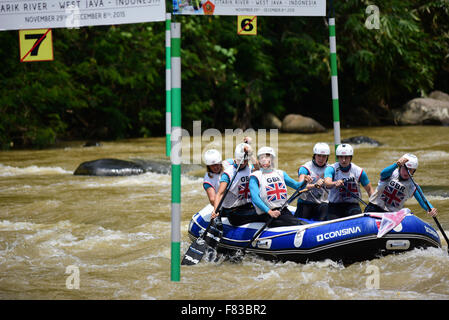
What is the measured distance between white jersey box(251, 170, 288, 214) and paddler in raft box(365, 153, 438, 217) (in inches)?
37.5

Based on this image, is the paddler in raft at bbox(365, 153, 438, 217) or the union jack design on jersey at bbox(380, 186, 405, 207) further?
the union jack design on jersey at bbox(380, 186, 405, 207)

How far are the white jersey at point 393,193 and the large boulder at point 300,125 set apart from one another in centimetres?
1210

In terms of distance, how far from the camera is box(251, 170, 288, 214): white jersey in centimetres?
545

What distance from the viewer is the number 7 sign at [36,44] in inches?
187

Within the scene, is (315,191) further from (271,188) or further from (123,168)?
(123,168)

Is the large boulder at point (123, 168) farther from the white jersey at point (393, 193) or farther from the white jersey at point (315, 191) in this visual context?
the white jersey at point (393, 193)

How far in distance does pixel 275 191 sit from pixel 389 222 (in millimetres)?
1090

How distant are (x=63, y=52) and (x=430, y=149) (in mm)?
10306

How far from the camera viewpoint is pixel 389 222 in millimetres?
5016

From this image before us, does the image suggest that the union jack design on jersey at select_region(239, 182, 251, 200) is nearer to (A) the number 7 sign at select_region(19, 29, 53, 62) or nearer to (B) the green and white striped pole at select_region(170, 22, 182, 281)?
(B) the green and white striped pole at select_region(170, 22, 182, 281)

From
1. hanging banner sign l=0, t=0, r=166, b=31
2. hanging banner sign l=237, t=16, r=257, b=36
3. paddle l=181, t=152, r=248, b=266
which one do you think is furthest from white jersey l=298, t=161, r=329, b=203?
hanging banner sign l=0, t=0, r=166, b=31
